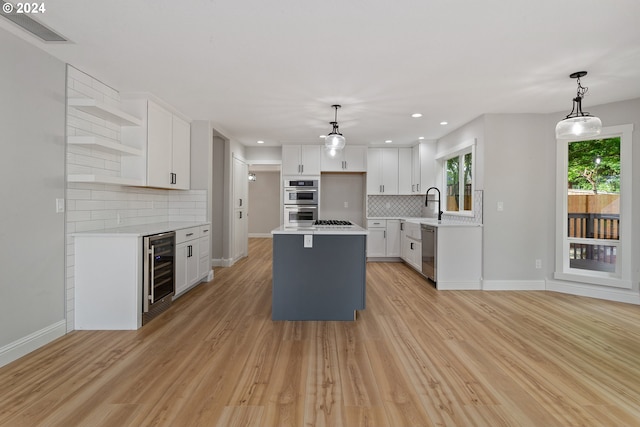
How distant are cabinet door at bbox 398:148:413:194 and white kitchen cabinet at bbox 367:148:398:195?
0.08 metres

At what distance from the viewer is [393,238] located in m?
6.18

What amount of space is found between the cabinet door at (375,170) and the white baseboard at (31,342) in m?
5.13

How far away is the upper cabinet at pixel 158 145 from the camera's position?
3.54 m

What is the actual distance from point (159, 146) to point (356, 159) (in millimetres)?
3697

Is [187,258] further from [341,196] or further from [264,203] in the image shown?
[264,203]

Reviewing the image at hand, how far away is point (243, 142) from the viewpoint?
633 centimetres

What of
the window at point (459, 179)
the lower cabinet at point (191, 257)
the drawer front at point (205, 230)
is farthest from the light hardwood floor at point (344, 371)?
the window at point (459, 179)

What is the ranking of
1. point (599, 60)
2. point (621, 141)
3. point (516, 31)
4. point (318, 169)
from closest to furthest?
point (516, 31) → point (599, 60) → point (621, 141) → point (318, 169)

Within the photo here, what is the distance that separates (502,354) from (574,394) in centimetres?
53

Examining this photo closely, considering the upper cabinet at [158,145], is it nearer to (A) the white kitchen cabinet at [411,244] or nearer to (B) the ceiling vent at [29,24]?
(B) the ceiling vent at [29,24]

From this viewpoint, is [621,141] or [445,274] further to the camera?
[445,274]

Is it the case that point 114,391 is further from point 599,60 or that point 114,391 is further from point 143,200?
point 599,60

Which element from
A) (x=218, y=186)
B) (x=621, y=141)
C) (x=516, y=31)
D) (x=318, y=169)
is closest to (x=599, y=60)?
(x=516, y=31)

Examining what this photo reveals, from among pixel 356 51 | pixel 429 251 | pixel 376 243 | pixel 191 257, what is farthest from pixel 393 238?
pixel 356 51
